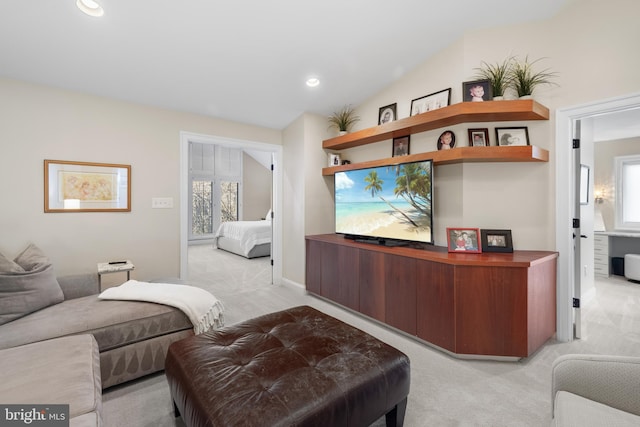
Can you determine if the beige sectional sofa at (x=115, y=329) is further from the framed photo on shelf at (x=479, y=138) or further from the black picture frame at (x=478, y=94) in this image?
the black picture frame at (x=478, y=94)

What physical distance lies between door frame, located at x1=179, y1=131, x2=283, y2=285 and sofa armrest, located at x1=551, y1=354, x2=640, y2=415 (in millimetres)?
3524

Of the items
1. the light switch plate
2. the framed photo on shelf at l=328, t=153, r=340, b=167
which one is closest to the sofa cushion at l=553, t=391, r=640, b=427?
the framed photo on shelf at l=328, t=153, r=340, b=167

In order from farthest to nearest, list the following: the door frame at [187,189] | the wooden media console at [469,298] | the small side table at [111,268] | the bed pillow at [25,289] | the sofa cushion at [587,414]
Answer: the door frame at [187,189] → the small side table at [111,268] → the wooden media console at [469,298] → the bed pillow at [25,289] → the sofa cushion at [587,414]

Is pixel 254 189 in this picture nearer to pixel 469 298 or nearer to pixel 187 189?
pixel 187 189

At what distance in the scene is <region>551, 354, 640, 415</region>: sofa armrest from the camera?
1053 millimetres

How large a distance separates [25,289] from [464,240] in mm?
3348

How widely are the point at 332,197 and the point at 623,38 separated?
3.13m

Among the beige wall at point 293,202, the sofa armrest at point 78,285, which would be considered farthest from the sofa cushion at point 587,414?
the sofa armrest at point 78,285

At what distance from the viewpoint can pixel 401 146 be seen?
318 cm

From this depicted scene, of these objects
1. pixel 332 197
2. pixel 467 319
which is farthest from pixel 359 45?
pixel 467 319

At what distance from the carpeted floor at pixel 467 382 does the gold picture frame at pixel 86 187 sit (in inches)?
68.3

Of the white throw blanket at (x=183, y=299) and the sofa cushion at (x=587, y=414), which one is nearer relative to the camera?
the sofa cushion at (x=587, y=414)

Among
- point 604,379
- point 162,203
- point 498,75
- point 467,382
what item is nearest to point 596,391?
point 604,379
